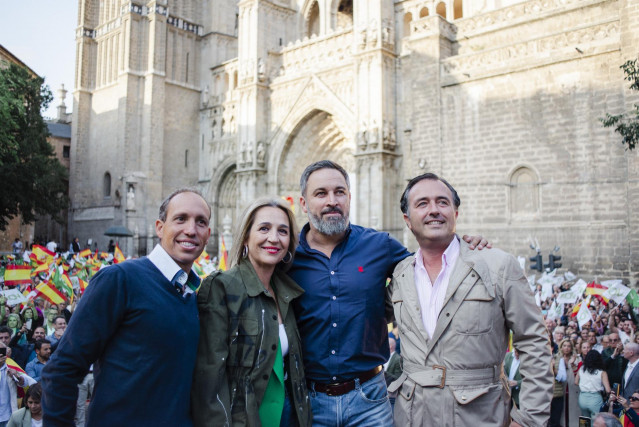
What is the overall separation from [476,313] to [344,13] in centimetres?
2719

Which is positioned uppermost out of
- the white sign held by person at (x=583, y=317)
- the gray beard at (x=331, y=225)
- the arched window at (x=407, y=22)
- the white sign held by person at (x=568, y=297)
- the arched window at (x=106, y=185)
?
the arched window at (x=407, y=22)

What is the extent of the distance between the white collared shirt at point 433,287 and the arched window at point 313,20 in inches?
1082

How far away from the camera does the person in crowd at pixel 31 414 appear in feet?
15.5

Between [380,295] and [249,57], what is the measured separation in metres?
25.1

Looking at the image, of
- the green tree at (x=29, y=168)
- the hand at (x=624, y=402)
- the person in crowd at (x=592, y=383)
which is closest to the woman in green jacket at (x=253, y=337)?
the hand at (x=624, y=402)

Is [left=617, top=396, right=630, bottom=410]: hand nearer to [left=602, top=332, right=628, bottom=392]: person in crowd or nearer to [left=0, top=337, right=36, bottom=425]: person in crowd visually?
[left=602, top=332, right=628, bottom=392]: person in crowd

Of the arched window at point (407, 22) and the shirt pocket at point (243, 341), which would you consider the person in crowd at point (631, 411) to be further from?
the arched window at point (407, 22)

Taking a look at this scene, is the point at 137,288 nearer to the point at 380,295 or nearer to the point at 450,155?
the point at 380,295

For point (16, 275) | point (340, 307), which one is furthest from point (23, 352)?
point (340, 307)

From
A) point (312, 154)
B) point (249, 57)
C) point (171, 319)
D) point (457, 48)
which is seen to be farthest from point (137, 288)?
point (249, 57)

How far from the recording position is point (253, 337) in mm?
2875

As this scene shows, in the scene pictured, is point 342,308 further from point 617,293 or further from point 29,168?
point 29,168

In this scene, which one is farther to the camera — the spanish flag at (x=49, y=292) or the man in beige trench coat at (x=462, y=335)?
the spanish flag at (x=49, y=292)

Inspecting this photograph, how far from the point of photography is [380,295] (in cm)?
338
